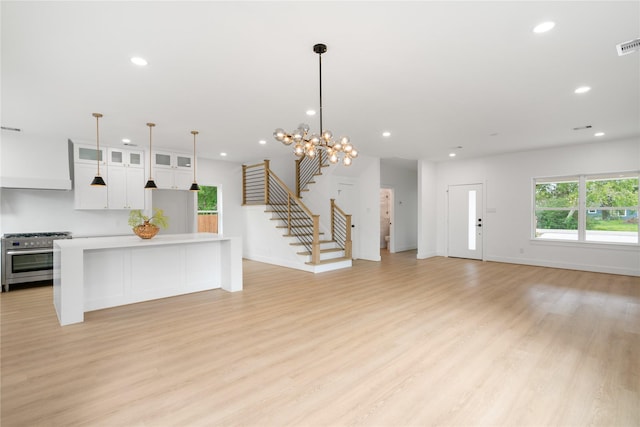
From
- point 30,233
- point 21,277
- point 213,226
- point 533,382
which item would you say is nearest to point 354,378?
point 533,382

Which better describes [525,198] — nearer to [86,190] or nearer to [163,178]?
[163,178]

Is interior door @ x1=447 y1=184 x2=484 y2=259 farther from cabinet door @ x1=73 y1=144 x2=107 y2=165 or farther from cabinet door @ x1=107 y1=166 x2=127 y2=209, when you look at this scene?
cabinet door @ x1=73 y1=144 x2=107 y2=165

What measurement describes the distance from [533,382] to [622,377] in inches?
30.5

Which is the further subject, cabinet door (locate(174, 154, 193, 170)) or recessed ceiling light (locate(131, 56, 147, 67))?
cabinet door (locate(174, 154, 193, 170))

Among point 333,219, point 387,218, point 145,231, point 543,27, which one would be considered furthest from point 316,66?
point 387,218

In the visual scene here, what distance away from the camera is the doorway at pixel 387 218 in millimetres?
9858

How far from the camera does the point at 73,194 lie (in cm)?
630

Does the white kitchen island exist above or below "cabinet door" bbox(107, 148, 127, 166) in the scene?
below

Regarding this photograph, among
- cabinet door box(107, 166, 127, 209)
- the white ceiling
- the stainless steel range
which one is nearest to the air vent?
the white ceiling

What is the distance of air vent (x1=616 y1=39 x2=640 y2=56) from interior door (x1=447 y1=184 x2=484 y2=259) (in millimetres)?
5786

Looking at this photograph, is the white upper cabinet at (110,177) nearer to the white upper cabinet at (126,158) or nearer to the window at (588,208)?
the white upper cabinet at (126,158)

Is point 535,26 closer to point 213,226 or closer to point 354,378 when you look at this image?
point 354,378

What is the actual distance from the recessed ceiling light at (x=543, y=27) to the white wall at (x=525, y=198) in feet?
18.9

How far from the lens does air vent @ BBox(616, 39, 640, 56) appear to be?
260 centimetres
